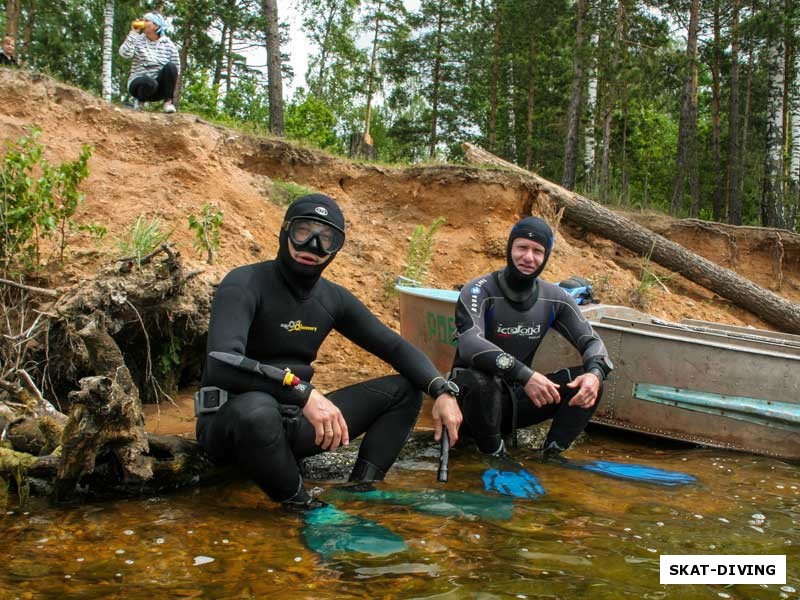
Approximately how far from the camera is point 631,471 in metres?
4.09

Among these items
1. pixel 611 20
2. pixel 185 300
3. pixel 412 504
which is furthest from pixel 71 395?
pixel 611 20

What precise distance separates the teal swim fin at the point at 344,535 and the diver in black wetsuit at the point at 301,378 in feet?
0.48

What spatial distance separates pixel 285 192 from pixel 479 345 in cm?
548

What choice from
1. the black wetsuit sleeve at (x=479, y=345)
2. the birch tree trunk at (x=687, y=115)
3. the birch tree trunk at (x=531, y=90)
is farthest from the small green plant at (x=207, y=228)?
the birch tree trunk at (x=531, y=90)

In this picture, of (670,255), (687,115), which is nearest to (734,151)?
(687,115)

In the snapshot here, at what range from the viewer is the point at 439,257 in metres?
9.71

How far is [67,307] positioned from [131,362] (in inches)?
32.3

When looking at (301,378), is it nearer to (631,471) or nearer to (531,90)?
(631,471)

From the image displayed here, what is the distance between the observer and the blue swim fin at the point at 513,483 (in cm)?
350

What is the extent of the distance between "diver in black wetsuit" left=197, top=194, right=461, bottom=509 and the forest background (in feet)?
23.7

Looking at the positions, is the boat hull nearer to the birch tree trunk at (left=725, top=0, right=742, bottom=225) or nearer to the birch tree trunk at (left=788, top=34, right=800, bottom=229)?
the birch tree trunk at (left=788, top=34, right=800, bottom=229)

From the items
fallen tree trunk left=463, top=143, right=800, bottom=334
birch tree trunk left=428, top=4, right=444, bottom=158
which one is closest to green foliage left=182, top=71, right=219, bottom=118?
fallen tree trunk left=463, top=143, right=800, bottom=334

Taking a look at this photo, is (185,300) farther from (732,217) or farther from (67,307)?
(732,217)

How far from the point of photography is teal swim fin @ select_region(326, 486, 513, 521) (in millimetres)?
3129
